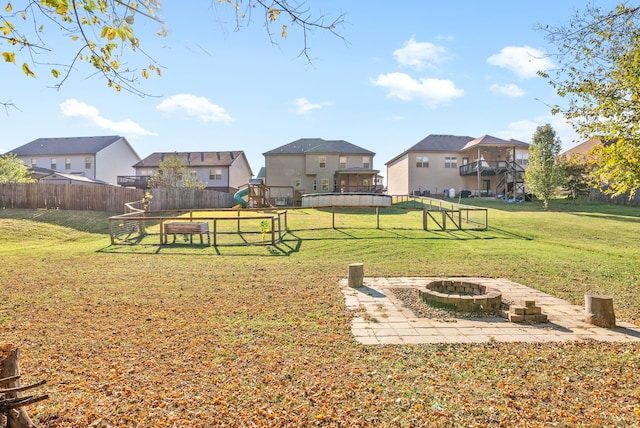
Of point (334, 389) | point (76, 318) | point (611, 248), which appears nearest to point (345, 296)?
point (334, 389)

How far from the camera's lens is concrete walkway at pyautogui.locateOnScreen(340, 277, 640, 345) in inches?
191

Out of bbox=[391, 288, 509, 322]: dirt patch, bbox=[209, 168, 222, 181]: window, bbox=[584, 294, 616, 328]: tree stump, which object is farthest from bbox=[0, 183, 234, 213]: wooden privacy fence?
bbox=[584, 294, 616, 328]: tree stump

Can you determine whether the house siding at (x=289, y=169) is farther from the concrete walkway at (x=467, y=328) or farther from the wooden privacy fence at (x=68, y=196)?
the concrete walkway at (x=467, y=328)

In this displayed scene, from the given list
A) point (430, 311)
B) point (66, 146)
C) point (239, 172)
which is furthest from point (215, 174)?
point (430, 311)

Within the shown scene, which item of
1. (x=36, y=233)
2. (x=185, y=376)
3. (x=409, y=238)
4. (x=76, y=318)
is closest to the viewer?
(x=185, y=376)

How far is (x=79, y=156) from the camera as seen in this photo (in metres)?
41.9

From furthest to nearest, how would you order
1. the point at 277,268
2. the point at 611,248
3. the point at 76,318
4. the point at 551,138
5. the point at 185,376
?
the point at 551,138 < the point at 611,248 < the point at 277,268 < the point at 76,318 < the point at 185,376

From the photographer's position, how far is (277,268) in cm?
984

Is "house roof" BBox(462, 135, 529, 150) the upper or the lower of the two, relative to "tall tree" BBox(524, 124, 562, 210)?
upper

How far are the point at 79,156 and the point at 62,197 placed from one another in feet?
77.2

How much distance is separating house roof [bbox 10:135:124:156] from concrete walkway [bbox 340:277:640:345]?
148 ft

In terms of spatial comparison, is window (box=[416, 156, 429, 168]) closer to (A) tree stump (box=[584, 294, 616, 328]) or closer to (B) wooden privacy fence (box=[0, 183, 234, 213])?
(B) wooden privacy fence (box=[0, 183, 234, 213])

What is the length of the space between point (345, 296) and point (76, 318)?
446cm

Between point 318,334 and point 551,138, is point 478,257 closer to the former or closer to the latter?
point 318,334
